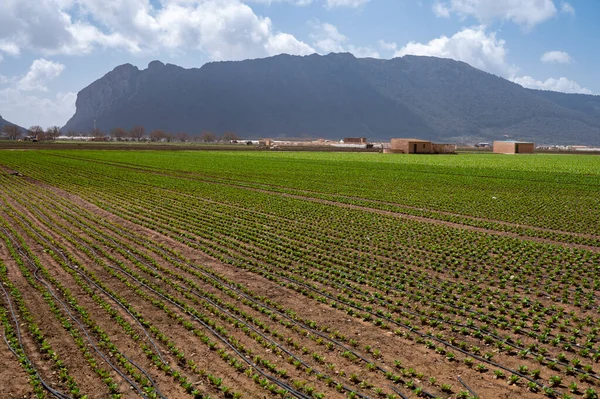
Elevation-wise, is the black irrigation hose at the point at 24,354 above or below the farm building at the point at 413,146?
below

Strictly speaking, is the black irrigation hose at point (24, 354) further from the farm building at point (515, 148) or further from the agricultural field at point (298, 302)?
the farm building at point (515, 148)

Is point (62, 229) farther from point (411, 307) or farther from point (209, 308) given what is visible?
point (411, 307)

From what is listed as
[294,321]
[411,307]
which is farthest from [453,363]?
[294,321]

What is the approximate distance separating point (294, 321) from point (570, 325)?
6.18m

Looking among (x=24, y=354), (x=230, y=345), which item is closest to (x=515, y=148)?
(x=230, y=345)

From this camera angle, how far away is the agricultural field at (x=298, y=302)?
8.84 metres

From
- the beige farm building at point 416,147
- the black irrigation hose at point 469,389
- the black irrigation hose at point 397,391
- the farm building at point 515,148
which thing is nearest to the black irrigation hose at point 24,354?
the black irrigation hose at point 397,391

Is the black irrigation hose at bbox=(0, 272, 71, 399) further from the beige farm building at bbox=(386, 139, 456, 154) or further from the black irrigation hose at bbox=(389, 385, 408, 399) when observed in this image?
the beige farm building at bbox=(386, 139, 456, 154)

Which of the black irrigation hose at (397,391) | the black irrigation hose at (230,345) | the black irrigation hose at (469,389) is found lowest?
the black irrigation hose at (469,389)

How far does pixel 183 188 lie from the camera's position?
120 ft

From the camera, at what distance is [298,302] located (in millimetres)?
12672

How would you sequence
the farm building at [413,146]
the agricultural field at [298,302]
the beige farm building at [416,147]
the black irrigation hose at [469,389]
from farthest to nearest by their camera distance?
1. the beige farm building at [416,147]
2. the farm building at [413,146]
3. the agricultural field at [298,302]
4. the black irrigation hose at [469,389]

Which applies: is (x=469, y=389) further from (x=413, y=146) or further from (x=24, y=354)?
(x=413, y=146)

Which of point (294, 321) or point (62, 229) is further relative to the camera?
point (62, 229)
